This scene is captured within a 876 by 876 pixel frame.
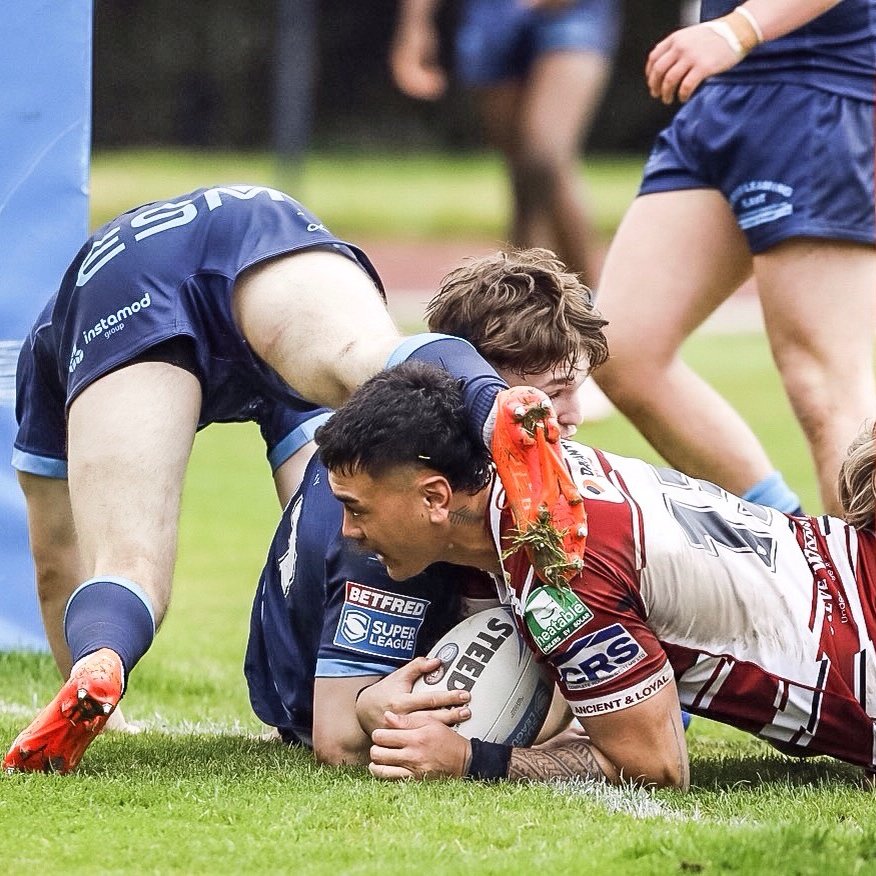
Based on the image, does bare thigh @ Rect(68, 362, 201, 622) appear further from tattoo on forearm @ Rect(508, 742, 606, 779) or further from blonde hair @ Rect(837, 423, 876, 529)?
blonde hair @ Rect(837, 423, 876, 529)

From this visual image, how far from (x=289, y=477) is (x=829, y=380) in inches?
55.3

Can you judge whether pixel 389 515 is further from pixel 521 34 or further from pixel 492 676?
pixel 521 34

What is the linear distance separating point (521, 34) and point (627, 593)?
10.5 meters

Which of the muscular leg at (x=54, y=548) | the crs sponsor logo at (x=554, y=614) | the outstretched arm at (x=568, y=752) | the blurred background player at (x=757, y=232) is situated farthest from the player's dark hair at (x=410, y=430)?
the blurred background player at (x=757, y=232)

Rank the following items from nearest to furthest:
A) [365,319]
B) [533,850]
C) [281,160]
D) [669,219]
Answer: [533,850] < [365,319] < [669,219] < [281,160]

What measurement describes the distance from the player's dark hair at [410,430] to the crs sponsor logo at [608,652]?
1.17 ft

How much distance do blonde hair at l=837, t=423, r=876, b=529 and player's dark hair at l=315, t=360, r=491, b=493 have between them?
81 centimetres

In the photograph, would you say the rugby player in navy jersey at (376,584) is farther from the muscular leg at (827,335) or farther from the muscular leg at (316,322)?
the muscular leg at (827,335)

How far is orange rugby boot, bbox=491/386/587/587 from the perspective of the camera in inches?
115

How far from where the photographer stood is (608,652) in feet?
10.1

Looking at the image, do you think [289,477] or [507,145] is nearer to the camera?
[289,477]

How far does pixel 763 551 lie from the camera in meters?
3.28

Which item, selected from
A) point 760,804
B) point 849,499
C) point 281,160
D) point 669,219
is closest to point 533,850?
point 760,804

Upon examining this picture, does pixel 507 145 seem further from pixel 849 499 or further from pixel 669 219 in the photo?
pixel 849 499
